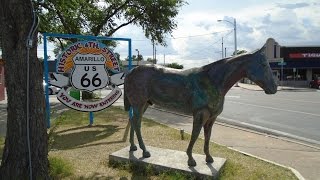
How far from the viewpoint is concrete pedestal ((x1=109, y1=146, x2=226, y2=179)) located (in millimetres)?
6062

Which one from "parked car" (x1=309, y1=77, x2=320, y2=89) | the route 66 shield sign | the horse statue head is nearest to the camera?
the horse statue head

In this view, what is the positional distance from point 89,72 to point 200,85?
5.30 m

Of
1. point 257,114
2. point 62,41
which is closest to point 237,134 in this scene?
point 257,114

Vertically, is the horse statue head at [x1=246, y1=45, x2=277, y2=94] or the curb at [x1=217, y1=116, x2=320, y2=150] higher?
the horse statue head at [x1=246, y1=45, x2=277, y2=94]

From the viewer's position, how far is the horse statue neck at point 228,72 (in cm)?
607

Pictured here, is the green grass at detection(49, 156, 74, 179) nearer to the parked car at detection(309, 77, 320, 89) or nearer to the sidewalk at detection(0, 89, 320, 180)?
the sidewalk at detection(0, 89, 320, 180)

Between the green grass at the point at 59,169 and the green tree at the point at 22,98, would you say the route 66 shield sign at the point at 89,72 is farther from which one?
the green tree at the point at 22,98

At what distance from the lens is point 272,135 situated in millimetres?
11133

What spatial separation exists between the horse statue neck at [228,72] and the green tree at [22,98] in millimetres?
2526

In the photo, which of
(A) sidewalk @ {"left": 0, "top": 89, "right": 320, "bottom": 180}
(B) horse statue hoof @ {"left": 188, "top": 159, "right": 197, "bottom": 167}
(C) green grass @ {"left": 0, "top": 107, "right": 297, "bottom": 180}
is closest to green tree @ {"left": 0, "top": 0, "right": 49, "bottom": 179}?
(C) green grass @ {"left": 0, "top": 107, "right": 297, "bottom": 180}

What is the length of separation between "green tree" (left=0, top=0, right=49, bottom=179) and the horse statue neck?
2526 millimetres

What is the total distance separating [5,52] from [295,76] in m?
50.4

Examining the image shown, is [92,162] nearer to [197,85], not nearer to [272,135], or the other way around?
[197,85]

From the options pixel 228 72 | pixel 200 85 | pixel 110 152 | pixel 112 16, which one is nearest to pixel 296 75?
pixel 112 16
